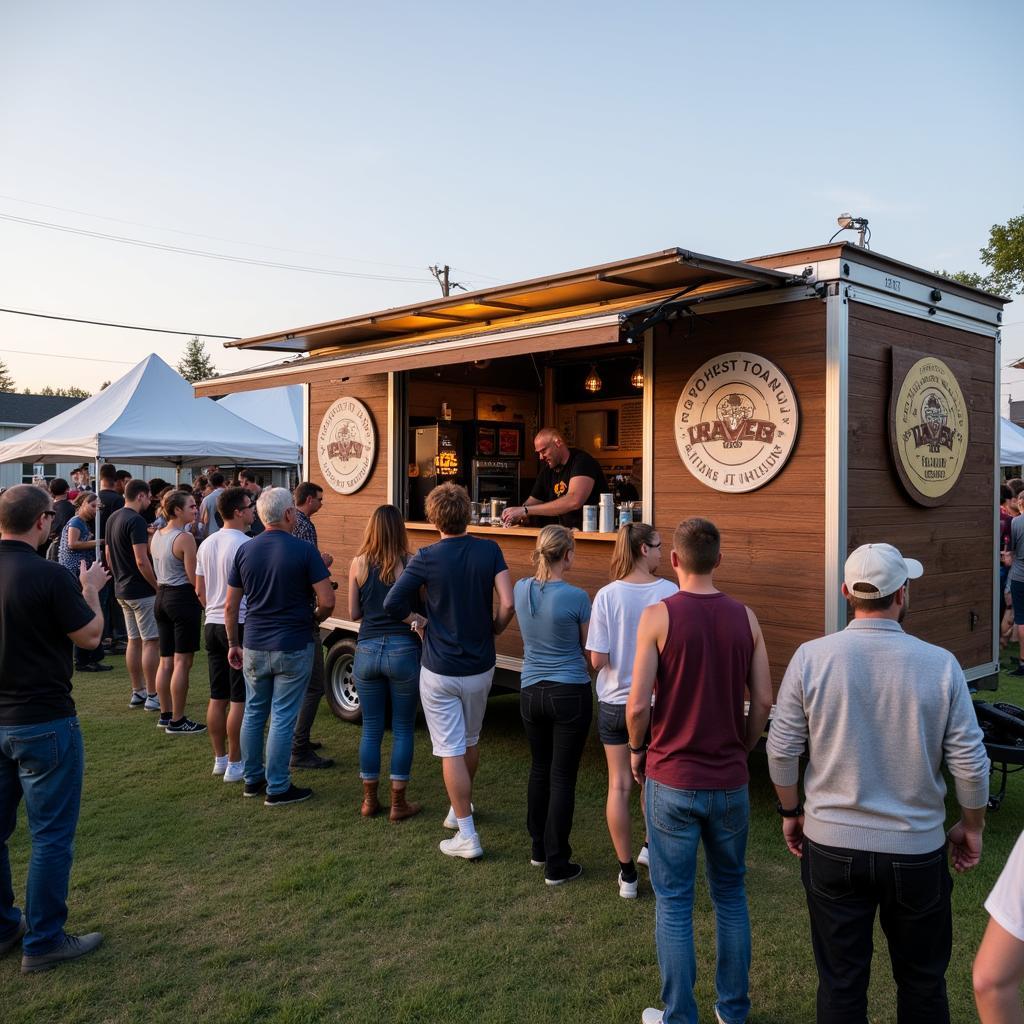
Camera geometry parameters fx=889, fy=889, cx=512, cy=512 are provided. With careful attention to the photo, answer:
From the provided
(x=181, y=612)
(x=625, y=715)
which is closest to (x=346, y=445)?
(x=181, y=612)

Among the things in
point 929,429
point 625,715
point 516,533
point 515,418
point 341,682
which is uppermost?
point 515,418

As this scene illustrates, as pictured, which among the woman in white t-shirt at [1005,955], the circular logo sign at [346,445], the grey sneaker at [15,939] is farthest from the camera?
the circular logo sign at [346,445]

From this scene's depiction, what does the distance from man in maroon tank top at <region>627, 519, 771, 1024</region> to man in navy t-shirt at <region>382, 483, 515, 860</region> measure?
160 cm

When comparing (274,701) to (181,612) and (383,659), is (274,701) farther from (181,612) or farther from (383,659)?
(181,612)

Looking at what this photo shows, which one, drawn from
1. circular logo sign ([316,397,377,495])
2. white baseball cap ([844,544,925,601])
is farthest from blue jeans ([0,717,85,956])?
circular logo sign ([316,397,377,495])

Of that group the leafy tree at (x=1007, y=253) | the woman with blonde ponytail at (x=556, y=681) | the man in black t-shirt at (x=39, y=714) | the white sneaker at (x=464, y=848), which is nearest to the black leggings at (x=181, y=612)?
the white sneaker at (x=464, y=848)

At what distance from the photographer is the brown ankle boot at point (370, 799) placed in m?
4.93

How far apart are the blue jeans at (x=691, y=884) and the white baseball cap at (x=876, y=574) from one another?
81 centimetres

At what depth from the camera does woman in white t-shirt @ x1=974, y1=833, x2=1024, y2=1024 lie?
4.71 ft

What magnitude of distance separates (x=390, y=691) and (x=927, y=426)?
3319 mm

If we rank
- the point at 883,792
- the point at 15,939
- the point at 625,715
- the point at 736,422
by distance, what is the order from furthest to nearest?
1. the point at 736,422
2. the point at 625,715
3. the point at 15,939
4. the point at 883,792

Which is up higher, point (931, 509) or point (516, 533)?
point (931, 509)

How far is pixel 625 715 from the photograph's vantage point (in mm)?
3713

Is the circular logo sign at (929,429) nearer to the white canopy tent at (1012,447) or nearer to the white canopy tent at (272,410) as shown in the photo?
the white canopy tent at (1012,447)
